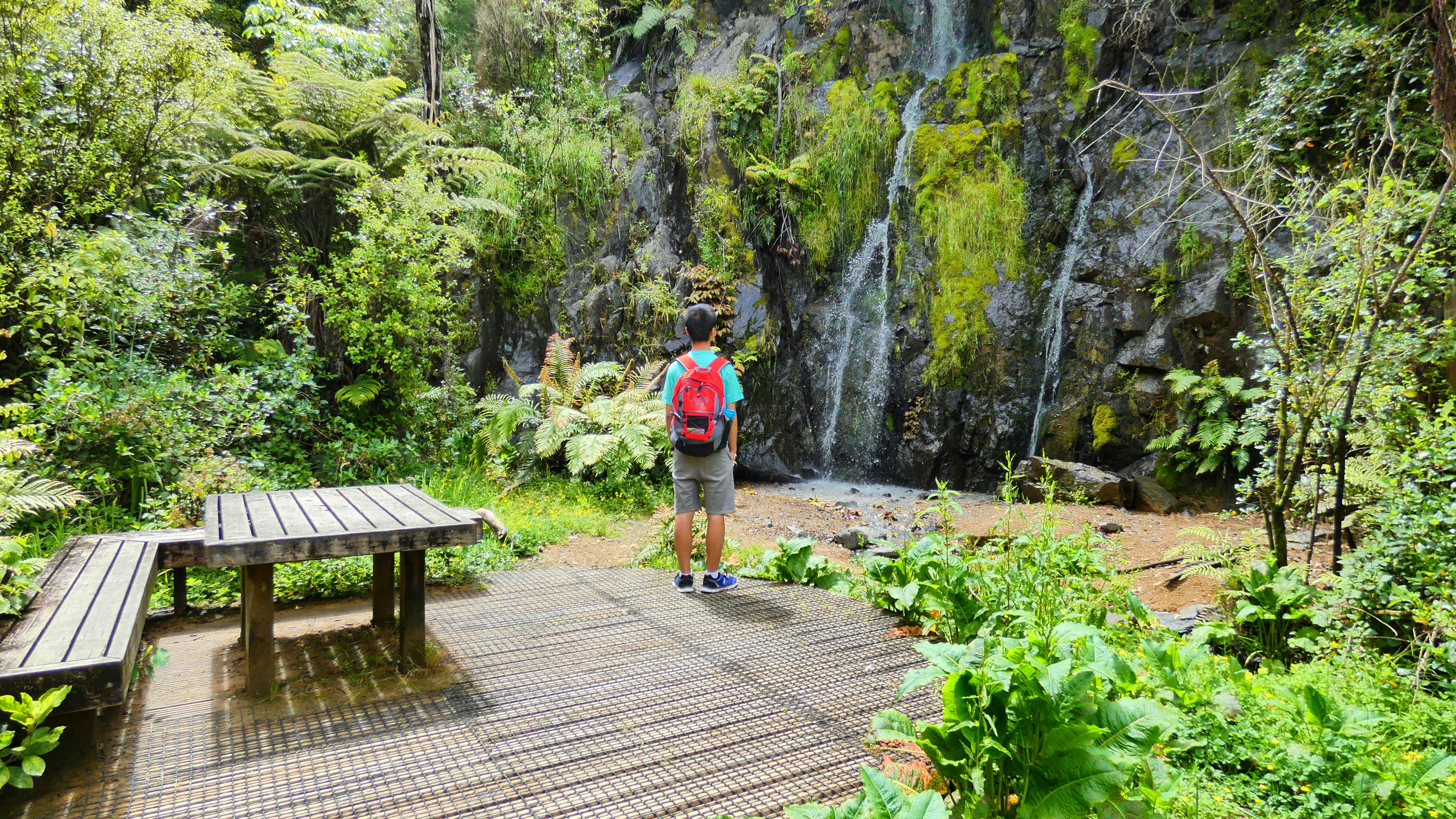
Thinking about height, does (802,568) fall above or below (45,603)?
below

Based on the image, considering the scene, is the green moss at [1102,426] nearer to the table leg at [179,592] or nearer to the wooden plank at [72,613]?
the table leg at [179,592]

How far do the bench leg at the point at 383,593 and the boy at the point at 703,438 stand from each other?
159 centimetres

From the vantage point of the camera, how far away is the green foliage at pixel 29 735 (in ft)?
6.31

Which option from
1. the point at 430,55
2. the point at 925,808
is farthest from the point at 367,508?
the point at 430,55

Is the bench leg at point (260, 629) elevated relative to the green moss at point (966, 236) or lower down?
lower down

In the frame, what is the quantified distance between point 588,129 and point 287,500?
10245 mm

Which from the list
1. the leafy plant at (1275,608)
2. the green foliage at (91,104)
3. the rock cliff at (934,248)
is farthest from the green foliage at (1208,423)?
the green foliage at (91,104)

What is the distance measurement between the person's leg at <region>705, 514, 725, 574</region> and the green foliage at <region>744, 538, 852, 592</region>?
1.57ft

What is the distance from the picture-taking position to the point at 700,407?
422 cm

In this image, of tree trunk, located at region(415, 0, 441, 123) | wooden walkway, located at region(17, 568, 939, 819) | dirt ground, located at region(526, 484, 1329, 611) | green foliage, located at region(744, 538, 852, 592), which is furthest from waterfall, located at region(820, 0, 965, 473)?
wooden walkway, located at region(17, 568, 939, 819)

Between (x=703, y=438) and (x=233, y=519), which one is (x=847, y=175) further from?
(x=233, y=519)

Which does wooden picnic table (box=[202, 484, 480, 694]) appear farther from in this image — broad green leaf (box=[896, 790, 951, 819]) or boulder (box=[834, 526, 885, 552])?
boulder (box=[834, 526, 885, 552])

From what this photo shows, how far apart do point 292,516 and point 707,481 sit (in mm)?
2207

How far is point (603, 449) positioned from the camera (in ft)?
25.9
